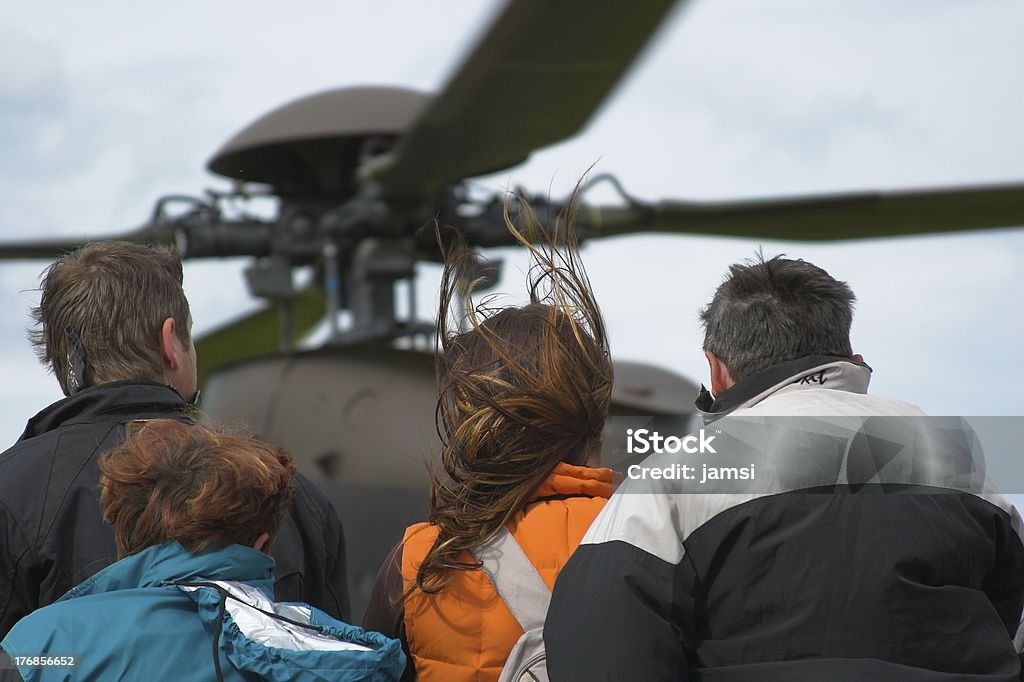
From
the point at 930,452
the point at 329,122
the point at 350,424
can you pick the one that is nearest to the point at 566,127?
the point at 329,122

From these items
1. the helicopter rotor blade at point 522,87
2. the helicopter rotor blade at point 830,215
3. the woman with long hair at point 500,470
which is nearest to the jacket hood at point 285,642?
the woman with long hair at point 500,470

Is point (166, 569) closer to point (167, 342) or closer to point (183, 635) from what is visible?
point (183, 635)

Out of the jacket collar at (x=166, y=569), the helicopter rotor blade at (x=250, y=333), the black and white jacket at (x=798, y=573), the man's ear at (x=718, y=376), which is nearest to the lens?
the black and white jacket at (x=798, y=573)

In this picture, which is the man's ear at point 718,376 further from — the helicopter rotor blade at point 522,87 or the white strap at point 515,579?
the helicopter rotor blade at point 522,87

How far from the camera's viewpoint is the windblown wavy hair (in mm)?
1732

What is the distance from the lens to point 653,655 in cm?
152

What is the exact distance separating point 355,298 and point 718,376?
278 cm

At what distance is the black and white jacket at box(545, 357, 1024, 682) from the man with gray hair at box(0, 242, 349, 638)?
652 mm

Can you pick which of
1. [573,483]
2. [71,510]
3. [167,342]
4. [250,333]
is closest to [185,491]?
[71,510]

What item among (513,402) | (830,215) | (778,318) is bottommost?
(513,402)

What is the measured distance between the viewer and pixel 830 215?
409 cm

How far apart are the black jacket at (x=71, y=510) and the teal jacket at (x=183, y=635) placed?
180 mm

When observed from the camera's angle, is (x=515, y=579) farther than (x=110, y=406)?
No

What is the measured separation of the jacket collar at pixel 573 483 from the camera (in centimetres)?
177
